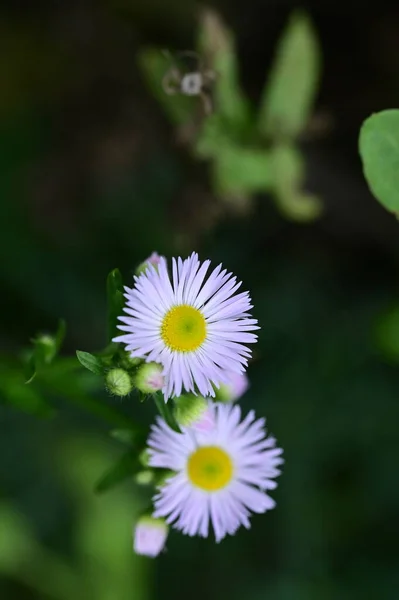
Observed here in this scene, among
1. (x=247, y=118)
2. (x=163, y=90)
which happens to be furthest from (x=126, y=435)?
(x=247, y=118)

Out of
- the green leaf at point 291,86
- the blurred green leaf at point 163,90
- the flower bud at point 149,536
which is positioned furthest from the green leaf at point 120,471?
the green leaf at point 291,86

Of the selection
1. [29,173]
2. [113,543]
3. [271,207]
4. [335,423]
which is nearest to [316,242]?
[271,207]

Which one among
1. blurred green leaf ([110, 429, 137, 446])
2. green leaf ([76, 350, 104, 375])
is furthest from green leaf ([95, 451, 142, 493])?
green leaf ([76, 350, 104, 375])

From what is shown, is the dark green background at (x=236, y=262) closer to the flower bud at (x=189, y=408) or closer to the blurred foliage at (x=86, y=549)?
the blurred foliage at (x=86, y=549)

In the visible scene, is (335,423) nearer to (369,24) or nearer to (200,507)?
(200,507)

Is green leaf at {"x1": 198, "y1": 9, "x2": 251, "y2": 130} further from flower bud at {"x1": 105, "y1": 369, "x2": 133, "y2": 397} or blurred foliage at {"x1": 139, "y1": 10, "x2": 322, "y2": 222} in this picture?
flower bud at {"x1": 105, "y1": 369, "x2": 133, "y2": 397}
